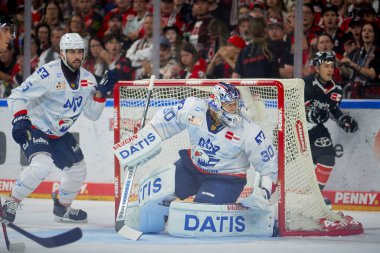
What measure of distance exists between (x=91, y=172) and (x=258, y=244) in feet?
9.52

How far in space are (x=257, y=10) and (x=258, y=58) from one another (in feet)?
1.45

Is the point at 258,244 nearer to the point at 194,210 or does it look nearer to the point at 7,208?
the point at 194,210

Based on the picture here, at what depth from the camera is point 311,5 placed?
794cm

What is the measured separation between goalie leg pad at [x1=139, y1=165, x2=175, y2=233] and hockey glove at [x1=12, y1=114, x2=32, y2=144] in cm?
79

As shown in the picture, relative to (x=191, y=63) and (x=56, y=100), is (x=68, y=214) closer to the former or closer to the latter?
(x=56, y=100)

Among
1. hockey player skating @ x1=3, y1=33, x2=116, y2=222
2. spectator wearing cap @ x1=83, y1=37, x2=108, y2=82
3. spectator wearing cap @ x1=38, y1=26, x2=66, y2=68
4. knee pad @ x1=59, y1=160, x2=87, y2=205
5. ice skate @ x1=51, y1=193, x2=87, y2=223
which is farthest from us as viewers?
spectator wearing cap @ x1=38, y1=26, x2=66, y2=68

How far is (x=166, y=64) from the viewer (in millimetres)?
8383

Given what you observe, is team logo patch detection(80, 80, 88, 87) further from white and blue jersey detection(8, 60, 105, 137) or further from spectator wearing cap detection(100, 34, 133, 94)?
spectator wearing cap detection(100, 34, 133, 94)

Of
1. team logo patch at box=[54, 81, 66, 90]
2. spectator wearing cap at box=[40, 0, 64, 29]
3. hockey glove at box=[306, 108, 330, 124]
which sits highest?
spectator wearing cap at box=[40, 0, 64, 29]

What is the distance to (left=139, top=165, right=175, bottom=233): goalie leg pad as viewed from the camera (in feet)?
20.2

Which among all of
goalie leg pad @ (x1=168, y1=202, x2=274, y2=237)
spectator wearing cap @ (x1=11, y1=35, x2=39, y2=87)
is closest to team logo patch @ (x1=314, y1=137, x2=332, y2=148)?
A: goalie leg pad @ (x1=168, y1=202, x2=274, y2=237)

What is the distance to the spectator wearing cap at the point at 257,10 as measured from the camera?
8031 millimetres

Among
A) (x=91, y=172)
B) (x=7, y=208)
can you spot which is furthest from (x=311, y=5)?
(x=7, y=208)

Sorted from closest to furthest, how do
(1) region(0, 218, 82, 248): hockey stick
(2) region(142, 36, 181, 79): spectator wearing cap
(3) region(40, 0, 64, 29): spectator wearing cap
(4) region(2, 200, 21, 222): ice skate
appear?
(1) region(0, 218, 82, 248): hockey stick < (4) region(2, 200, 21, 222): ice skate < (2) region(142, 36, 181, 79): spectator wearing cap < (3) region(40, 0, 64, 29): spectator wearing cap
